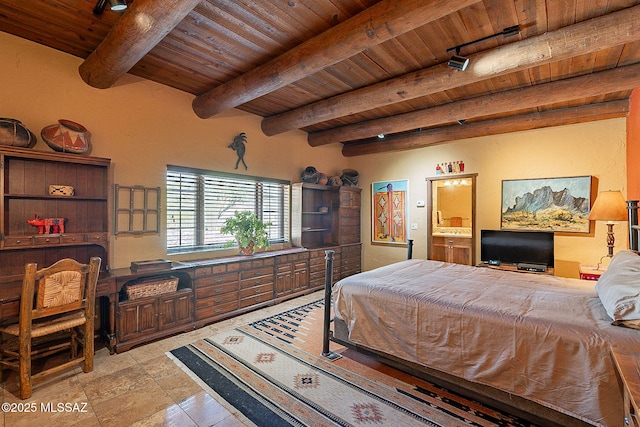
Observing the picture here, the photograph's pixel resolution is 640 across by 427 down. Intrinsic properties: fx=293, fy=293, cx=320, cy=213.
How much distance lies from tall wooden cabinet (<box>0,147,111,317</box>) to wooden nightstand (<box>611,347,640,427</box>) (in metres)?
3.82

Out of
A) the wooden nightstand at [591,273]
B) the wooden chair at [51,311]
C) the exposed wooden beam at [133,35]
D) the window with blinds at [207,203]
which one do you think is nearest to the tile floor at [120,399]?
the wooden chair at [51,311]

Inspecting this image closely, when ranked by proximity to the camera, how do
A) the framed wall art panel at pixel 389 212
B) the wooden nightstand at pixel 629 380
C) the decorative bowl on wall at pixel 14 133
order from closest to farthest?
1. the wooden nightstand at pixel 629 380
2. the decorative bowl on wall at pixel 14 133
3. the framed wall art panel at pixel 389 212

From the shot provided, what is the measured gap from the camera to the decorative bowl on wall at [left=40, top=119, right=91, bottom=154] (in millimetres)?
2812

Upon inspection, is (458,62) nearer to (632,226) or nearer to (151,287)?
(632,226)

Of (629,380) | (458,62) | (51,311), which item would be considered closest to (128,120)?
(51,311)

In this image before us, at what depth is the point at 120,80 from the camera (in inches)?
134

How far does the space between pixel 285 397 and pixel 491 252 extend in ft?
13.5

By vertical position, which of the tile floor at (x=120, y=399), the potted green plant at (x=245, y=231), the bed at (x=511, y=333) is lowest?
the tile floor at (x=120, y=399)

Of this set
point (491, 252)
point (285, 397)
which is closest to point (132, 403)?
point (285, 397)

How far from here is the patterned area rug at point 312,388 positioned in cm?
205

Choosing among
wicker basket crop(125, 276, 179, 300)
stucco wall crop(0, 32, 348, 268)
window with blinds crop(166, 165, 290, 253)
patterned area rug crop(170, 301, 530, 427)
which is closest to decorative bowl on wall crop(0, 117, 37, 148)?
stucco wall crop(0, 32, 348, 268)

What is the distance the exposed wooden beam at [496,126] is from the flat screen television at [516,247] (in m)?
1.66

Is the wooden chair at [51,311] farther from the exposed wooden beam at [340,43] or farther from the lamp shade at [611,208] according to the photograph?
the lamp shade at [611,208]

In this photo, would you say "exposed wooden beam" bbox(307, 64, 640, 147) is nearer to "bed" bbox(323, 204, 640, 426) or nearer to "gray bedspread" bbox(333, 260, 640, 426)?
"bed" bbox(323, 204, 640, 426)
